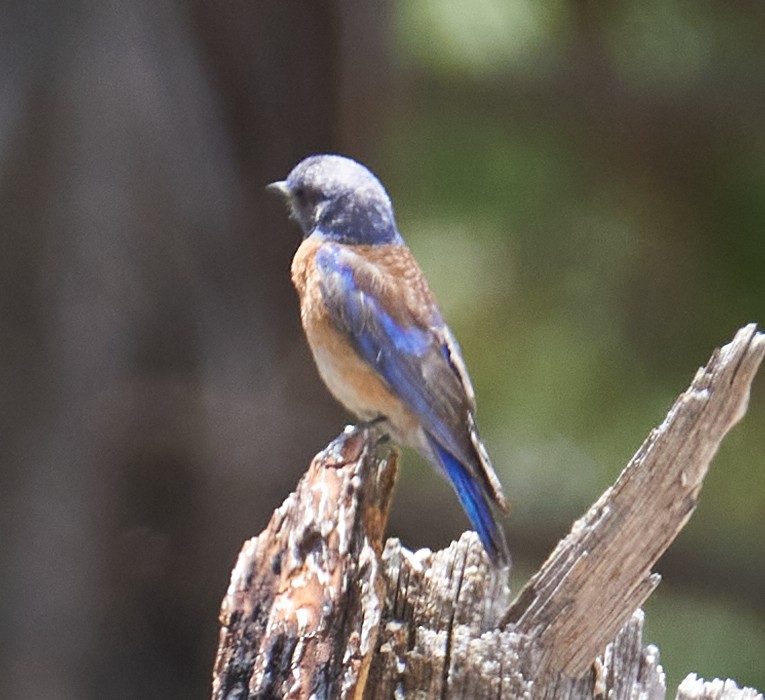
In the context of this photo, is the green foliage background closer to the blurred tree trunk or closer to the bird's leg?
the blurred tree trunk

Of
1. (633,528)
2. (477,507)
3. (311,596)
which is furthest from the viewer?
(477,507)

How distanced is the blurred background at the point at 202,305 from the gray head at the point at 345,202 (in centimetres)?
158

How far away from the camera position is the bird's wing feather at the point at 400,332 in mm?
4156

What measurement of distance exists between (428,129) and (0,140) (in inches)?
91.3

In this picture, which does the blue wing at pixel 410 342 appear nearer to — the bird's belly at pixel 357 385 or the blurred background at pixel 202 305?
the bird's belly at pixel 357 385

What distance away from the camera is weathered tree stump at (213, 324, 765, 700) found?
283 cm

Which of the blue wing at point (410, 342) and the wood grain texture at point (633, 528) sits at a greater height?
the blue wing at point (410, 342)

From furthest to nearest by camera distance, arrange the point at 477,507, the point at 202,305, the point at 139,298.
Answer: the point at 202,305
the point at 139,298
the point at 477,507

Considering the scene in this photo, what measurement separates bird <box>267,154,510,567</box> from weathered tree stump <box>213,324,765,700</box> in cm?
78

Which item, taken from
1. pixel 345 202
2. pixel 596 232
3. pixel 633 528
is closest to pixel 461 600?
pixel 633 528

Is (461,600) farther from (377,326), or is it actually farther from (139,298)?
(139,298)

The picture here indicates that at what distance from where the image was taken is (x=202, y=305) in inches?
249

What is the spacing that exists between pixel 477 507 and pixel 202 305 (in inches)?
117

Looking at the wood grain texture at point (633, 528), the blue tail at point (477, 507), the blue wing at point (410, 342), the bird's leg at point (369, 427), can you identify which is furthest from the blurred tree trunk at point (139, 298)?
the wood grain texture at point (633, 528)
